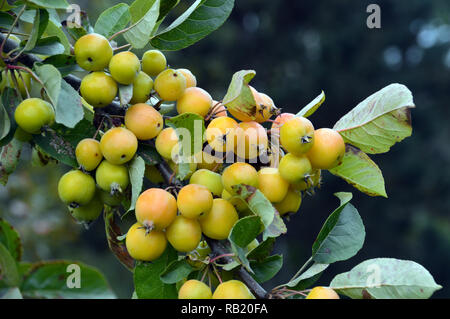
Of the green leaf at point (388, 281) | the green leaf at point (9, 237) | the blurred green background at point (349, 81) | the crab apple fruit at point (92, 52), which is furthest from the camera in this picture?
the blurred green background at point (349, 81)

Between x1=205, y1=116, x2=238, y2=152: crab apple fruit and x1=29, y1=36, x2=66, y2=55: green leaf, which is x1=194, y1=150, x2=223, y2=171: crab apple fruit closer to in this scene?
x1=205, y1=116, x2=238, y2=152: crab apple fruit

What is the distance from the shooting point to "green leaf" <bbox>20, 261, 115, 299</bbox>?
109 cm

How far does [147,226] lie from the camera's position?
2.38 ft

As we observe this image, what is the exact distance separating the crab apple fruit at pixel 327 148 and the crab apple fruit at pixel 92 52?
372mm

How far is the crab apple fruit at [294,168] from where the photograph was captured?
2.48ft

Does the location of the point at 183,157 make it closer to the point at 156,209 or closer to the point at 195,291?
the point at 156,209

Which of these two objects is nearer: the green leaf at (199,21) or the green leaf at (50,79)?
the green leaf at (50,79)

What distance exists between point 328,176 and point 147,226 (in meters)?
9.27

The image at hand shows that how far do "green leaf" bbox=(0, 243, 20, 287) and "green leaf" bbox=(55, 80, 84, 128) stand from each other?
38cm

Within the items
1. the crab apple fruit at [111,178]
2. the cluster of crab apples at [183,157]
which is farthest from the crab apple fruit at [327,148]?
the crab apple fruit at [111,178]

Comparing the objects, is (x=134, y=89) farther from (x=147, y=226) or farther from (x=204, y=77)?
(x=204, y=77)

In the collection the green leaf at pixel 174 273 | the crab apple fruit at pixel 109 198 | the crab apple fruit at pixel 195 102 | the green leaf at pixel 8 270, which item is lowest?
the green leaf at pixel 8 270

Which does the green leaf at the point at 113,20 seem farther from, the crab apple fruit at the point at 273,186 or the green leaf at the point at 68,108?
the crab apple fruit at the point at 273,186
